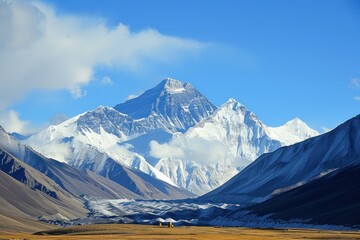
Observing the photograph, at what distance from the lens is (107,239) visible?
164 m

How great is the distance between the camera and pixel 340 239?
168 metres

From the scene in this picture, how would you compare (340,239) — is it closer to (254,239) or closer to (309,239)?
(309,239)

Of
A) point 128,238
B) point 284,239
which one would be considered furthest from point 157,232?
point 284,239

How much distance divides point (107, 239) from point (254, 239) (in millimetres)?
32592

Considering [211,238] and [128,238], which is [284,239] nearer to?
[211,238]

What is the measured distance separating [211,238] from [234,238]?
5.26m

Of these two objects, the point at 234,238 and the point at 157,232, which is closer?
the point at 234,238

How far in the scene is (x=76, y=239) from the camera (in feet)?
554

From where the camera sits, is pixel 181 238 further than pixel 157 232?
No

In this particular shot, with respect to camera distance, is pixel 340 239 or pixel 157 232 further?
pixel 157 232

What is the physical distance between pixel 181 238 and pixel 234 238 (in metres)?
12.1

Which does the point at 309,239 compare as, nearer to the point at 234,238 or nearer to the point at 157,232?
the point at 234,238

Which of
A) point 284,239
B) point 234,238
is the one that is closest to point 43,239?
point 234,238

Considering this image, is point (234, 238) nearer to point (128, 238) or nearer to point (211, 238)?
point (211, 238)
